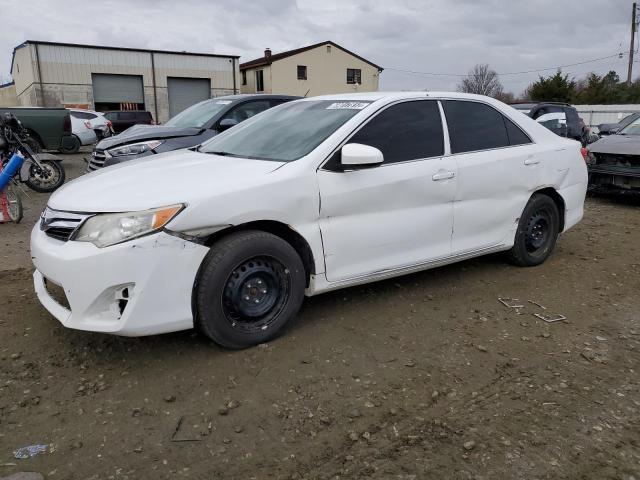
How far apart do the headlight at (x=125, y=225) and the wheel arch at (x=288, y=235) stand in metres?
0.40

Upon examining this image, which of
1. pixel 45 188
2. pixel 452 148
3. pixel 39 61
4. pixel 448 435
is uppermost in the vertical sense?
pixel 39 61

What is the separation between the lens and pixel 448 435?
2.58 meters

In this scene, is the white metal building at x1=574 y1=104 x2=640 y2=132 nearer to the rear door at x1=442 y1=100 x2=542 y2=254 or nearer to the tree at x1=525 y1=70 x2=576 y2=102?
the tree at x1=525 y1=70 x2=576 y2=102

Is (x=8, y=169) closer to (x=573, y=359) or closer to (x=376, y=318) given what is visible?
(x=376, y=318)

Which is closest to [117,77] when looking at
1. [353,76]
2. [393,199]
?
[353,76]

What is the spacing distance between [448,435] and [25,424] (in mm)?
2108

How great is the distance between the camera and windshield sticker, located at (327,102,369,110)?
3943 mm

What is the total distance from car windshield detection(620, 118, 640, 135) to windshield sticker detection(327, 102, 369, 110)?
7.57m

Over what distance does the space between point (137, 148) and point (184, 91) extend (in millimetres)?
32664

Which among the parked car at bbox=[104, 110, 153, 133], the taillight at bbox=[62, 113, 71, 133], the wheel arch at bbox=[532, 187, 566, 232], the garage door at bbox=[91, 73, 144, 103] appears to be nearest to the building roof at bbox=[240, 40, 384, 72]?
the garage door at bbox=[91, 73, 144, 103]

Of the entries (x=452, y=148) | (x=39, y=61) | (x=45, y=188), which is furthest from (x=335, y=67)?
(x=452, y=148)

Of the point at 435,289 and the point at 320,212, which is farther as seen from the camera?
the point at 435,289

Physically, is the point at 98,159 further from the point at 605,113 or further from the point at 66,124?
the point at 605,113

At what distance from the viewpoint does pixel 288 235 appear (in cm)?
352
